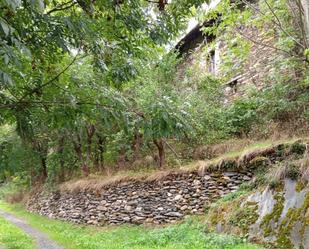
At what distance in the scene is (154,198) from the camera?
31.8ft

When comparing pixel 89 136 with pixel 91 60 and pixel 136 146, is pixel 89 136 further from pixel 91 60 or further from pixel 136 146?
pixel 91 60

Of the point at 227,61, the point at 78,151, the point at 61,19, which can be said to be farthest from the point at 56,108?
the point at 78,151

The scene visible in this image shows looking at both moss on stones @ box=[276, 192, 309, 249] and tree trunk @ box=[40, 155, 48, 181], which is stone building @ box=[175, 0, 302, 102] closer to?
moss on stones @ box=[276, 192, 309, 249]

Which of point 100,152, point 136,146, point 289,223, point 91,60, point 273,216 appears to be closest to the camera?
point 91,60

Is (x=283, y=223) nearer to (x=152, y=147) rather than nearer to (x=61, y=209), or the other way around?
→ (x=152, y=147)

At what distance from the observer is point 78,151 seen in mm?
15023

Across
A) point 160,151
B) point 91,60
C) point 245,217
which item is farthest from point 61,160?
point 91,60

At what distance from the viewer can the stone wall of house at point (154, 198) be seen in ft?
28.5

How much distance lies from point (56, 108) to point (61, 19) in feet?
4.90

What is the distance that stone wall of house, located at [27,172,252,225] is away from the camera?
8.67m

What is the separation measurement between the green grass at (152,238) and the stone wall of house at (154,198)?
47 centimetres

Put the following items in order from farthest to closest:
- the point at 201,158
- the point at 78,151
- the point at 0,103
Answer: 1. the point at 78,151
2. the point at 201,158
3. the point at 0,103

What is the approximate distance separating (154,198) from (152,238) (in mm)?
2145

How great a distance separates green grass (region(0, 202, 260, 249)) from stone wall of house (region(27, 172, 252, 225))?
0.47 m
